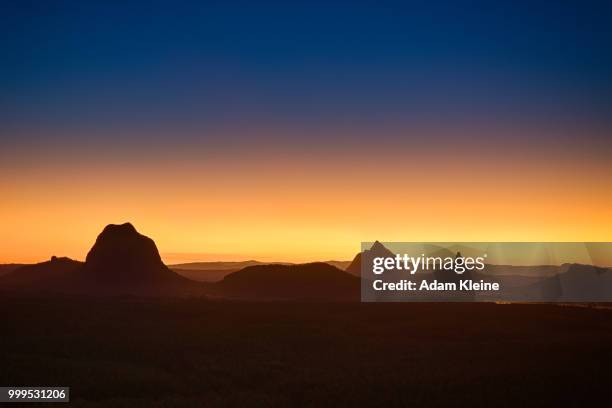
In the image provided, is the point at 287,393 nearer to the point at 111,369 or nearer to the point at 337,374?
the point at 337,374

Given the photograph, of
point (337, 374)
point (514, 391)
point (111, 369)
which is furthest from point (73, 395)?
point (514, 391)

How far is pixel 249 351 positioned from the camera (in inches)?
1748

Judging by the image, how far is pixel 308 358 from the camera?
4112 centimetres

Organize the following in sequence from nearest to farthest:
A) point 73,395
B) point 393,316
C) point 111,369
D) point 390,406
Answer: point 390,406 < point 73,395 < point 111,369 < point 393,316

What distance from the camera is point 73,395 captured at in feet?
94.9

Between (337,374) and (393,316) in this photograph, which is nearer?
(337,374)

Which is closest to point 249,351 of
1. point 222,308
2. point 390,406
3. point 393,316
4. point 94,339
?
point 94,339

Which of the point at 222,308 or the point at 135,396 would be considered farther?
the point at 222,308

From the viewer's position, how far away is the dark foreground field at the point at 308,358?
2925cm

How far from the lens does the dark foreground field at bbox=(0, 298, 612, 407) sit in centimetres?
2925

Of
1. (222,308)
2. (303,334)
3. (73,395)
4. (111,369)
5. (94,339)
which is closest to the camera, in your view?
(73,395)

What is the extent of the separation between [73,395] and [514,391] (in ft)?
72.2

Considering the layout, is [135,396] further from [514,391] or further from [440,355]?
[440,355]

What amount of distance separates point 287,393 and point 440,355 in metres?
16.6
